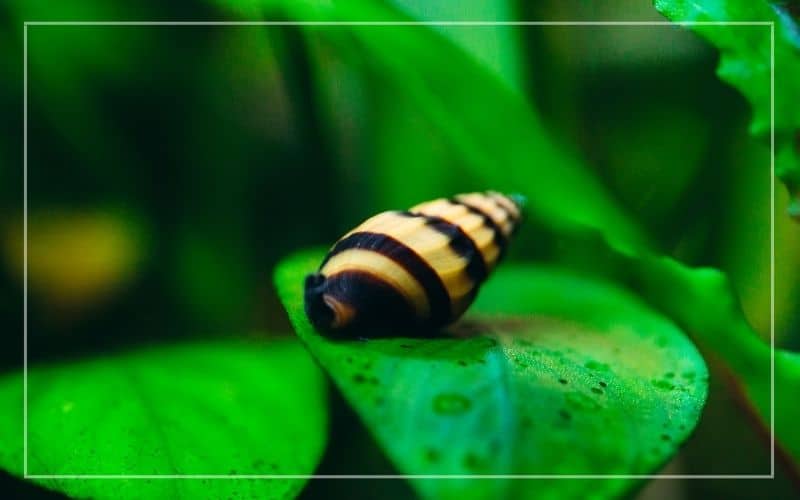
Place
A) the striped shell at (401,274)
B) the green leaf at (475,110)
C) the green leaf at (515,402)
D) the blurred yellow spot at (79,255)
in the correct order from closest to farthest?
the green leaf at (515,402)
the striped shell at (401,274)
the green leaf at (475,110)
the blurred yellow spot at (79,255)

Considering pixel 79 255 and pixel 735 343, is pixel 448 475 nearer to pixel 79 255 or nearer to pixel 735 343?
pixel 735 343

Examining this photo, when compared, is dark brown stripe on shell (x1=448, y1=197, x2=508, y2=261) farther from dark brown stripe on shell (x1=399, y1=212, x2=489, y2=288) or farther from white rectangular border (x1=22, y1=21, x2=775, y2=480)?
white rectangular border (x1=22, y1=21, x2=775, y2=480)

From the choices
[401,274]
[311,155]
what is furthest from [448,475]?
[311,155]

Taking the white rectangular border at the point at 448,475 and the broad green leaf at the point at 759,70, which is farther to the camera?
the broad green leaf at the point at 759,70

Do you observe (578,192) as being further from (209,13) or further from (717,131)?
(209,13)

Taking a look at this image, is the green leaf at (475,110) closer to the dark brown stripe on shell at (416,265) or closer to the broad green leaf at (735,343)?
the broad green leaf at (735,343)

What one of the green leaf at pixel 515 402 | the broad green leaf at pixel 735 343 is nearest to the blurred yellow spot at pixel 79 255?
the green leaf at pixel 515 402

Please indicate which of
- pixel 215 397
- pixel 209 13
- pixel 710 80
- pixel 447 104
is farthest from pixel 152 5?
pixel 710 80
